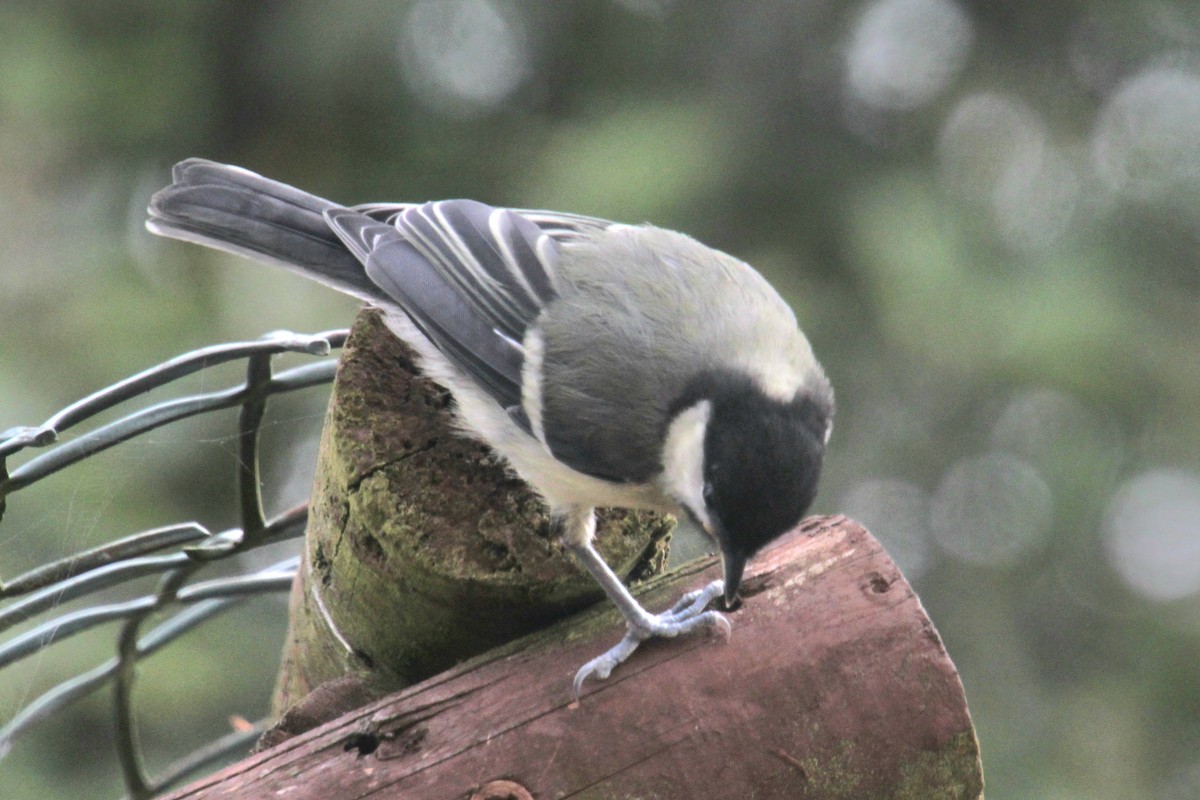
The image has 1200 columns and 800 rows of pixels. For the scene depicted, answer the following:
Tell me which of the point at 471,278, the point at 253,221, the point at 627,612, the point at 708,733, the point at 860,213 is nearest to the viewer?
the point at 708,733

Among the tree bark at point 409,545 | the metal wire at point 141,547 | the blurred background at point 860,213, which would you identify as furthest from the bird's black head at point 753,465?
the blurred background at point 860,213

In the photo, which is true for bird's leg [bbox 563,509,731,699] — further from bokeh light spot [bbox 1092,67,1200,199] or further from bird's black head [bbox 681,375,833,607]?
bokeh light spot [bbox 1092,67,1200,199]

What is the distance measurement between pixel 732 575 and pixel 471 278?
1.86ft

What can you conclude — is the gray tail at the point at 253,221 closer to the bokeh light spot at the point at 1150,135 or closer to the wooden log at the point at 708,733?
the wooden log at the point at 708,733

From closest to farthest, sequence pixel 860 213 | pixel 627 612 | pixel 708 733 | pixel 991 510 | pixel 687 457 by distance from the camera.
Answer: pixel 708 733 < pixel 627 612 < pixel 687 457 < pixel 860 213 < pixel 991 510

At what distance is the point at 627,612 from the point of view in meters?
1.22

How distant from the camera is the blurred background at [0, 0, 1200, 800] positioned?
8.43 ft

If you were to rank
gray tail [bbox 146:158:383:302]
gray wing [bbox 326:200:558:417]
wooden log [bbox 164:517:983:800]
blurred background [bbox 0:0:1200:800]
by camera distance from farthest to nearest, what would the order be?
blurred background [bbox 0:0:1200:800], gray tail [bbox 146:158:383:302], gray wing [bbox 326:200:558:417], wooden log [bbox 164:517:983:800]

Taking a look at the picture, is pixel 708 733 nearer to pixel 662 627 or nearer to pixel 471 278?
pixel 662 627

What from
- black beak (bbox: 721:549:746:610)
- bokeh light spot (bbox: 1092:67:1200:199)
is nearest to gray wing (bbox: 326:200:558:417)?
black beak (bbox: 721:549:746:610)

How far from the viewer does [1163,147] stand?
9.36 feet

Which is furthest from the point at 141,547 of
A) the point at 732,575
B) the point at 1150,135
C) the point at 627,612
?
the point at 1150,135

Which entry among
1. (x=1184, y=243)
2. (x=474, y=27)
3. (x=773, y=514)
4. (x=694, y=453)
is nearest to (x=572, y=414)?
(x=694, y=453)

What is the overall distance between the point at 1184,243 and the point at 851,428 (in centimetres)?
86
